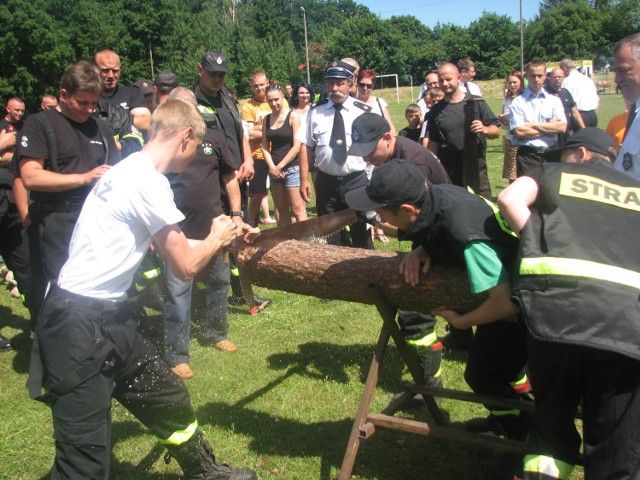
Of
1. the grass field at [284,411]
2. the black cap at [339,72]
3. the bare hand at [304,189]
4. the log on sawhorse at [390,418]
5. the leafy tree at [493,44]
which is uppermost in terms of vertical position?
the leafy tree at [493,44]

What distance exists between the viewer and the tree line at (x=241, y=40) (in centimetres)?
4162

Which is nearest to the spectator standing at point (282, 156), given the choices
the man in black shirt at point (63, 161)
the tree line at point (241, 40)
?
the man in black shirt at point (63, 161)

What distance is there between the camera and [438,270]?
343 cm

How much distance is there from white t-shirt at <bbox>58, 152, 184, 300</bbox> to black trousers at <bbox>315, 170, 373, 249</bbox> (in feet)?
10.8

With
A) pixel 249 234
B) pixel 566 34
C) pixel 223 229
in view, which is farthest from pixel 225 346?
pixel 566 34

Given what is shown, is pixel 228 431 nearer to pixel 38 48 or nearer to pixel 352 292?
pixel 352 292

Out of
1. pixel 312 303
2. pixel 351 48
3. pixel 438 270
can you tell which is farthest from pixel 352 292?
pixel 351 48

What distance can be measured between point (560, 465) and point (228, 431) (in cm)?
254

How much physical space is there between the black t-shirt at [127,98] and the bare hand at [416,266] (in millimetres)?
4000

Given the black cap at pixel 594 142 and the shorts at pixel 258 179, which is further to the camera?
the shorts at pixel 258 179

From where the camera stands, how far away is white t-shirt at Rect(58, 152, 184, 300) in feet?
9.61

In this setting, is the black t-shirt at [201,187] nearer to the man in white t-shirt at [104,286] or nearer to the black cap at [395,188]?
the man in white t-shirt at [104,286]

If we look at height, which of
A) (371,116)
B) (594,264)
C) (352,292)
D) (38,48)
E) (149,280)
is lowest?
(149,280)

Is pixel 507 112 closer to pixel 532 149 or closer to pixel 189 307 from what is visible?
pixel 532 149
